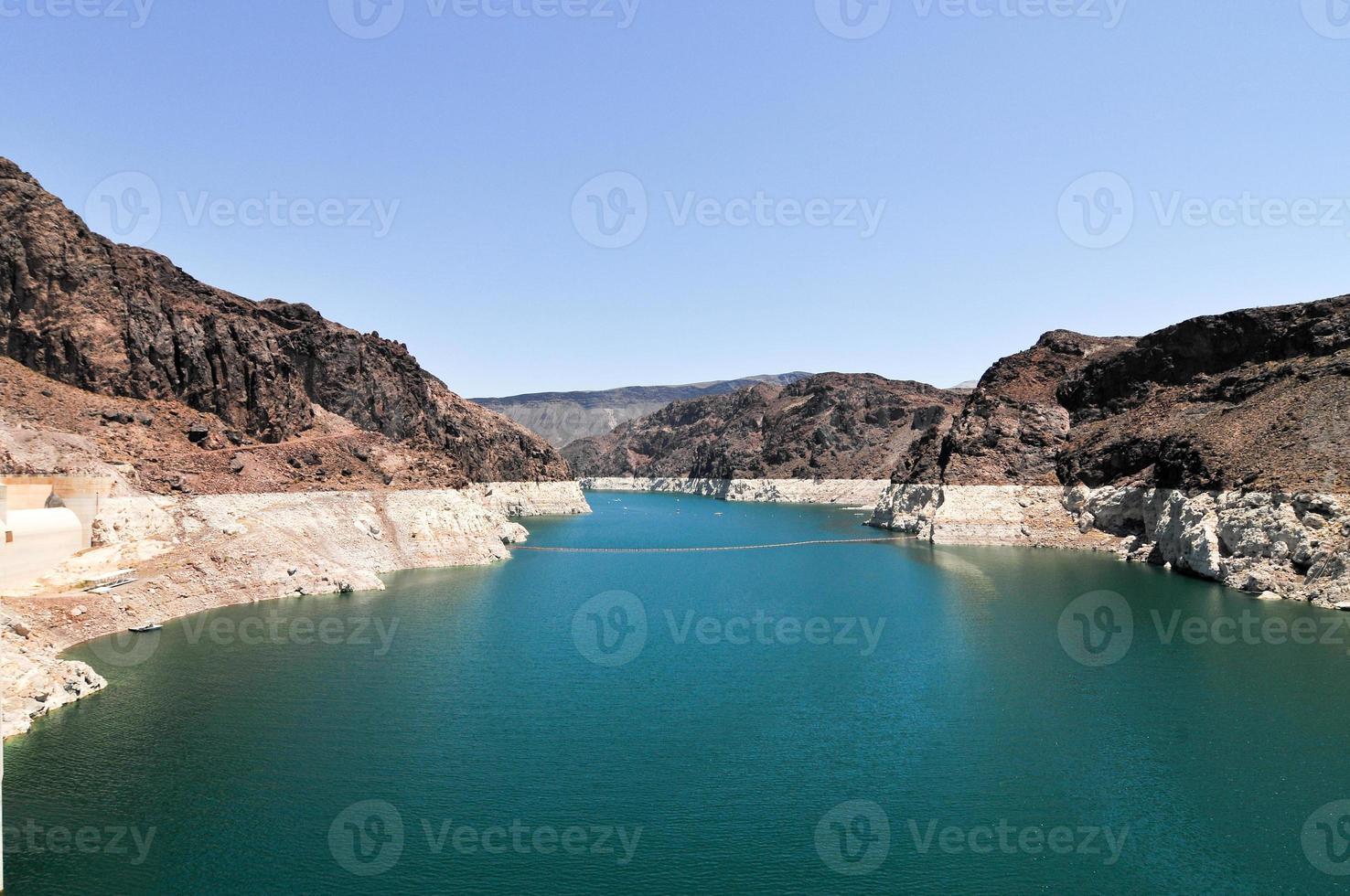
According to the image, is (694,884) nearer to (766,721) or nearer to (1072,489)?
(766,721)

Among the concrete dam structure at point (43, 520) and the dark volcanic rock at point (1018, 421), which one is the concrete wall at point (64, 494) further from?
the dark volcanic rock at point (1018, 421)

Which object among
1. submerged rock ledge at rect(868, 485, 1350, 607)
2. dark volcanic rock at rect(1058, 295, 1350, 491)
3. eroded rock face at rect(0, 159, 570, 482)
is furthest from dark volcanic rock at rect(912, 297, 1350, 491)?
eroded rock face at rect(0, 159, 570, 482)

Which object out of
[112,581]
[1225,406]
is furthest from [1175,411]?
[112,581]

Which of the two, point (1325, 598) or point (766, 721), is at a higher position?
point (1325, 598)

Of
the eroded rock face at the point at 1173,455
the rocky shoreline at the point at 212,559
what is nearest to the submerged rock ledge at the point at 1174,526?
the eroded rock face at the point at 1173,455

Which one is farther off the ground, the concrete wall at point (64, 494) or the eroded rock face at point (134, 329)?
the eroded rock face at point (134, 329)

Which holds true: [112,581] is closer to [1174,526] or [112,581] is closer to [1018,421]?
[1174,526]

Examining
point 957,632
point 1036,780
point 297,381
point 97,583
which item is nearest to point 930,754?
point 1036,780
